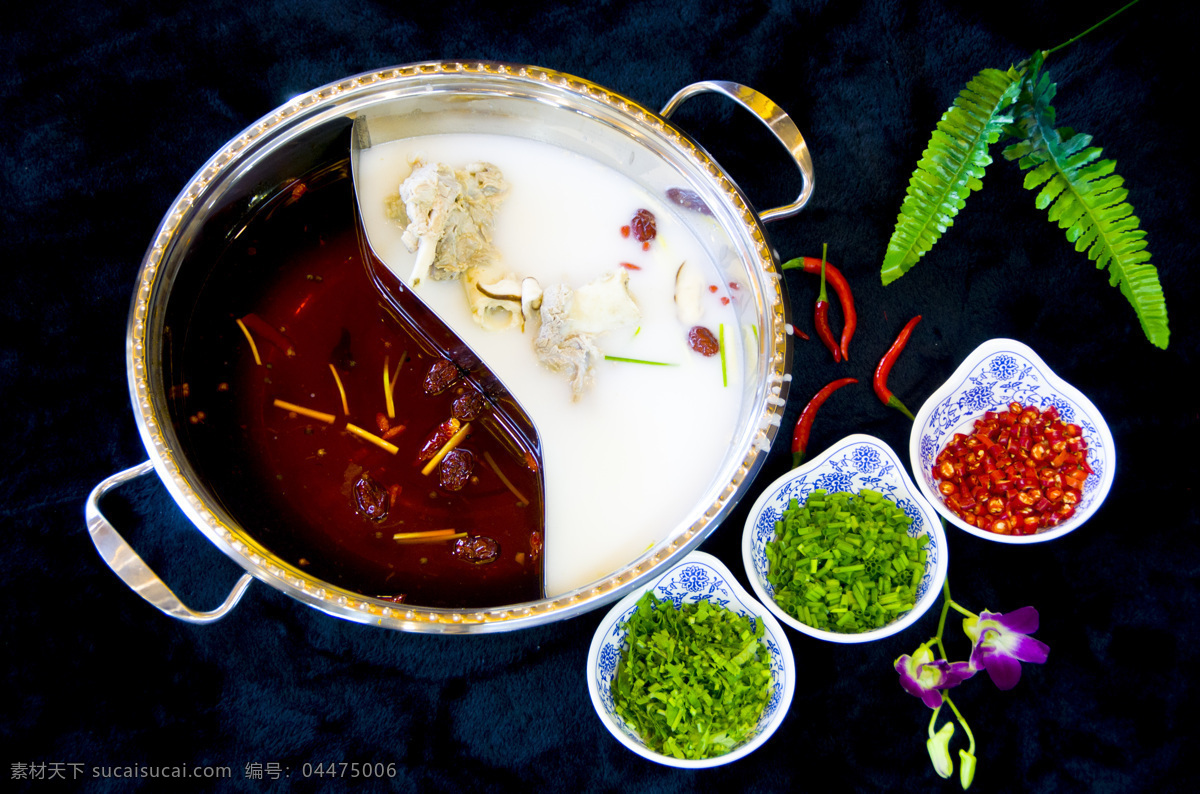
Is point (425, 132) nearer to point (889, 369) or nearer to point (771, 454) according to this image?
point (771, 454)

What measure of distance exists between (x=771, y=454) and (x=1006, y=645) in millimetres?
681

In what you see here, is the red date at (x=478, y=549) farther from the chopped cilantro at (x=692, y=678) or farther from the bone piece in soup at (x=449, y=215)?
the bone piece in soup at (x=449, y=215)

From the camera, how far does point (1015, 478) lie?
6.14 ft

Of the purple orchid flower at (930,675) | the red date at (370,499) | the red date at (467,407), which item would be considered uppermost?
the red date at (467,407)

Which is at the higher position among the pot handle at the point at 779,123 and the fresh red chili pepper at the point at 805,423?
the pot handle at the point at 779,123

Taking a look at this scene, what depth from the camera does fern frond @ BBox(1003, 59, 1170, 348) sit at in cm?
175

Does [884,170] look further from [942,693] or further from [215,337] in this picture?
[215,337]

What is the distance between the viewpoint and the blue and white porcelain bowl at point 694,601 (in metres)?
1.77

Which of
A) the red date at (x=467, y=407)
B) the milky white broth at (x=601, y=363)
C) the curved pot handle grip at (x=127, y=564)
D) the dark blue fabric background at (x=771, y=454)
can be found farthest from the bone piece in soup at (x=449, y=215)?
the curved pot handle grip at (x=127, y=564)

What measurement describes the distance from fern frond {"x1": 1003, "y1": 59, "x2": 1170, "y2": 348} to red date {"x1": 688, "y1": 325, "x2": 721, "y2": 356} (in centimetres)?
80

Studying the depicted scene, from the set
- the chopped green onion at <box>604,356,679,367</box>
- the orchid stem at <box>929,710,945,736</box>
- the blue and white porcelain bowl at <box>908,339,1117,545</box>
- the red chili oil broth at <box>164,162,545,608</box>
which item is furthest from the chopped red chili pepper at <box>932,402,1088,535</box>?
the red chili oil broth at <box>164,162,545,608</box>

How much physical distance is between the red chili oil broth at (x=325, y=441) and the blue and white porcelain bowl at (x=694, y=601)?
0.25m

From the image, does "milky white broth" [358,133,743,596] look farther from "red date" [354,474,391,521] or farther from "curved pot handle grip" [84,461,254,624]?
"curved pot handle grip" [84,461,254,624]

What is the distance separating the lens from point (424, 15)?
6.52 feet
